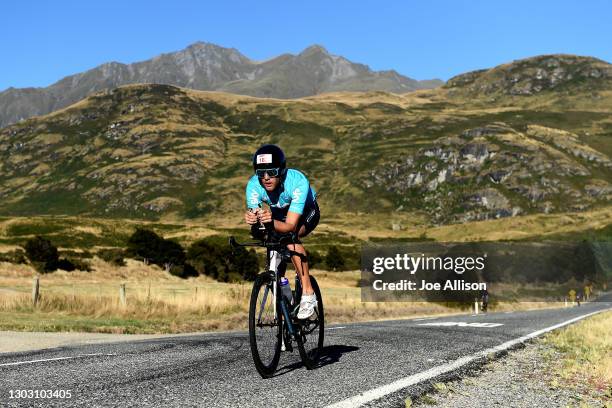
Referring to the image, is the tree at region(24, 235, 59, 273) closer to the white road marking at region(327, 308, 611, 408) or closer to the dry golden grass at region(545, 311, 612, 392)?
the dry golden grass at region(545, 311, 612, 392)

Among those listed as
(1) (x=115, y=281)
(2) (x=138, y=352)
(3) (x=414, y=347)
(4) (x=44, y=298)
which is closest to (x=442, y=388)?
(3) (x=414, y=347)

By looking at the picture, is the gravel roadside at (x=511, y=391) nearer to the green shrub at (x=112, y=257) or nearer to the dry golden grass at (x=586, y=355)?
the dry golden grass at (x=586, y=355)

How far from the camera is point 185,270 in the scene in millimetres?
59812

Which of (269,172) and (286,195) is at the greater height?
(269,172)

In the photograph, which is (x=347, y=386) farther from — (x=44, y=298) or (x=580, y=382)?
(x=44, y=298)

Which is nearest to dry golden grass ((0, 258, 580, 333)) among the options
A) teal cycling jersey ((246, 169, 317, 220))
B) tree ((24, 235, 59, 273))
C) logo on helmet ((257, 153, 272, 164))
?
teal cycling jersey ((246, 169, 317, 220))

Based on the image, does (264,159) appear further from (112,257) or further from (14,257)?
(112,257)

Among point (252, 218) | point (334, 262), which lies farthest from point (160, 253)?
point (252, 218)

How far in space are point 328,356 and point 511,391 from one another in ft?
9.01

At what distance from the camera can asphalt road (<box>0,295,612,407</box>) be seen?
5.55m

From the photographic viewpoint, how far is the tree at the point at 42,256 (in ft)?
163

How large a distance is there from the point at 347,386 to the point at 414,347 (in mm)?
3892

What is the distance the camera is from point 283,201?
23.7 feet

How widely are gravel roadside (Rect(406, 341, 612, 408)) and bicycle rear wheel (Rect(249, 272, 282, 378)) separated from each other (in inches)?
72.4
